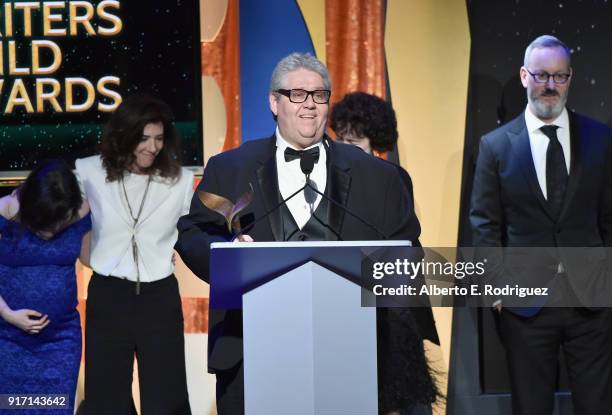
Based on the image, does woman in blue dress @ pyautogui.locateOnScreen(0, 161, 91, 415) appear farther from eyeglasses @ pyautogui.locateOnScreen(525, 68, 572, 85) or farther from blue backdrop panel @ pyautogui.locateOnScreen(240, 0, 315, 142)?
eyeglasses @ pyautogui.locateOnScreen(525, 68, 572, 85)

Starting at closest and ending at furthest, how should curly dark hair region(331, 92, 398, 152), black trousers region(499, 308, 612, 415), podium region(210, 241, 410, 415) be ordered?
podium region(210, 241, 410, 415) < black trousers region(499, 308, 612, 415) < curly dark hair region(331, 92, 398, 152)

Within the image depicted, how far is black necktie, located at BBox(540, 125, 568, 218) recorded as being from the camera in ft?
14.5

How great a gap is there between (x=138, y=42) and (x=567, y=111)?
2512 mm

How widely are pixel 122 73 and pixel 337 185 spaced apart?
110 inches

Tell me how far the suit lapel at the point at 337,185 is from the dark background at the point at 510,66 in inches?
94.7

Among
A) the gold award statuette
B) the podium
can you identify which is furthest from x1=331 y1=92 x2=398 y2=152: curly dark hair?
the podium

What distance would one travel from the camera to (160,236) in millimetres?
4590

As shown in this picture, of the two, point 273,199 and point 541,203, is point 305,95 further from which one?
point 541,203

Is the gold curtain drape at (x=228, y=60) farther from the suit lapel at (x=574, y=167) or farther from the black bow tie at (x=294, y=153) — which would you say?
the black bow tie at (x=294, y=153)

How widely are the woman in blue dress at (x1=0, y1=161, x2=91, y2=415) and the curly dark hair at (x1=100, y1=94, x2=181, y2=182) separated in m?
0.26

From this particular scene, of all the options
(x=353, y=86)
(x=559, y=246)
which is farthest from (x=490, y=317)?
(x=353, y=86)

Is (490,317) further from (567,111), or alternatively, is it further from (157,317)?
(157,317)

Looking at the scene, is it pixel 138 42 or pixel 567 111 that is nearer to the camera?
pixel 567 111

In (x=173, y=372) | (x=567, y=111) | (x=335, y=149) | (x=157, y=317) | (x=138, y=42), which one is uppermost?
(x=138, y=42)
